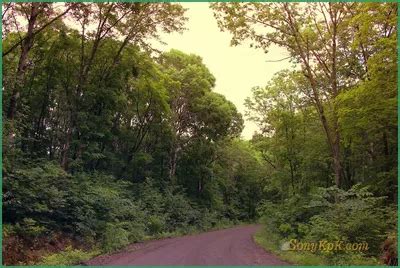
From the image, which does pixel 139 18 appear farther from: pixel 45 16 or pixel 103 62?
pixel 45 16

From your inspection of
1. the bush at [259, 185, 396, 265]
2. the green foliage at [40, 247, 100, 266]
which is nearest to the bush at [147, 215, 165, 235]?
→ the green foliage at [40, 247, 100, 266]

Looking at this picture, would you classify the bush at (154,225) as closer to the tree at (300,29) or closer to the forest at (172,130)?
the forest at (172,130)

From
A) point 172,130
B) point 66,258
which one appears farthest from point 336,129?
point 172,130

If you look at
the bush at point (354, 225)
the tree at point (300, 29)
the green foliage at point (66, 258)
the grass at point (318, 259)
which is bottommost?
the green foliage at point (66, 258)

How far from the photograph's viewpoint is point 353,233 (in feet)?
51.9

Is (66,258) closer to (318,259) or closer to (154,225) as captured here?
(318,259)

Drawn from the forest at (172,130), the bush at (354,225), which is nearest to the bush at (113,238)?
Result: the forest at (172,130)

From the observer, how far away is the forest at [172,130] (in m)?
16.1

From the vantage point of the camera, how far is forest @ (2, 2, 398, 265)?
16078 mm

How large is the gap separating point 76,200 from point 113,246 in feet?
8.57

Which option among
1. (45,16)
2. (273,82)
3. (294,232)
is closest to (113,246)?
(294,232)

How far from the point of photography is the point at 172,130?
123 feet

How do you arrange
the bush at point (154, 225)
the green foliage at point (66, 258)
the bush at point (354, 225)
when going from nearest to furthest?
the green foliage at point (66, 258) < the bush at point (354, 225) < the bush at point (154, 225)

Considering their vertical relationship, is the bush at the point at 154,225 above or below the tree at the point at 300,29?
below
